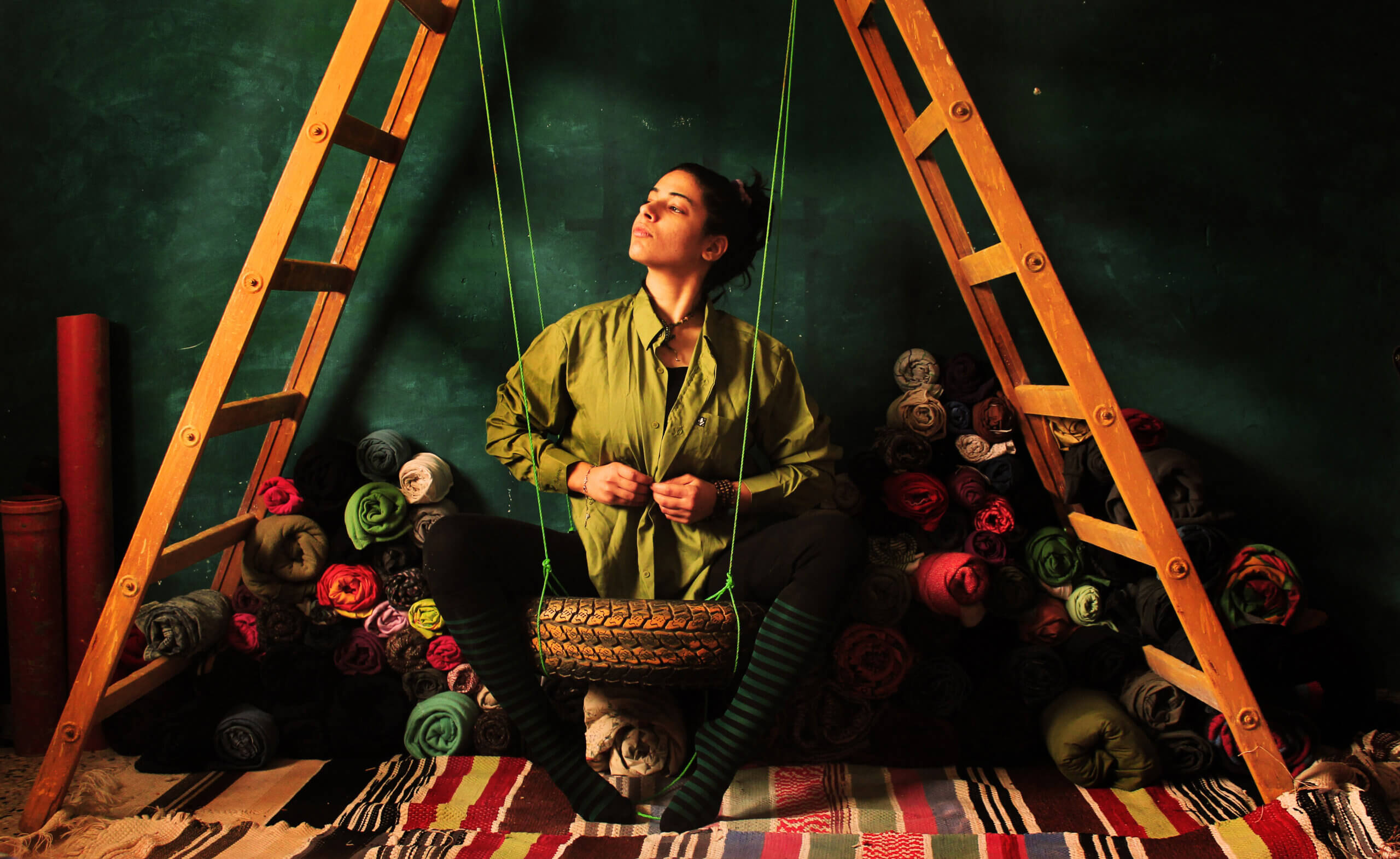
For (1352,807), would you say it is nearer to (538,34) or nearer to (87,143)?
(538,34)

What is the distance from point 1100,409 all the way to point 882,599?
21.7 inches

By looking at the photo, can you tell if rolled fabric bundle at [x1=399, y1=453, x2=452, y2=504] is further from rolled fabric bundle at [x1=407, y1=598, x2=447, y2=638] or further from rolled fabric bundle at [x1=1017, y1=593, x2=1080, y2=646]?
rolled fabric bundle at [x1=1017, y1=593, x2=1080, y2=646]

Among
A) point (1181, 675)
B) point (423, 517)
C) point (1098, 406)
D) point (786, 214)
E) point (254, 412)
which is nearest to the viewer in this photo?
point (1098, 406)

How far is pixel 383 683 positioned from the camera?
1.89 metres

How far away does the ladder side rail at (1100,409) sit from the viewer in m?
1.58

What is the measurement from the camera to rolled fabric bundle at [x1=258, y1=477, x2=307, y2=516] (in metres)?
1.97

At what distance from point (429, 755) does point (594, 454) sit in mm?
721

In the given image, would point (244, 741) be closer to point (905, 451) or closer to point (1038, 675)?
point (905, 451)

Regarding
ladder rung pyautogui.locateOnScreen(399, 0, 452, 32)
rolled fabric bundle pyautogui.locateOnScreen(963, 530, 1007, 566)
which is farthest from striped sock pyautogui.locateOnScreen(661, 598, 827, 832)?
ladder rung pyautogui.locateOnScreen(399, 0, 452, 32)

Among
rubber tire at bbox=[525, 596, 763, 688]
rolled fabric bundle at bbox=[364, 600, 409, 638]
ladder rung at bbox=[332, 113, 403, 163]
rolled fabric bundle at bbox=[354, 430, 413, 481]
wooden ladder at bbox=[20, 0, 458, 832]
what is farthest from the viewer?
rolled fabric bundle at bbox=[354, 430, 413, 481]

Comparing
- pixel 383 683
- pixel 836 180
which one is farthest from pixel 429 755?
pixel 836 180

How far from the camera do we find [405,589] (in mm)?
1922

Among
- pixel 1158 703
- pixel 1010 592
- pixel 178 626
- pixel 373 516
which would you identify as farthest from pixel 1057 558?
pixel 178 626

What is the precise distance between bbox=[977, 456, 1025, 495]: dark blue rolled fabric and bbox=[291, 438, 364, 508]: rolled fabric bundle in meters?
1.39
